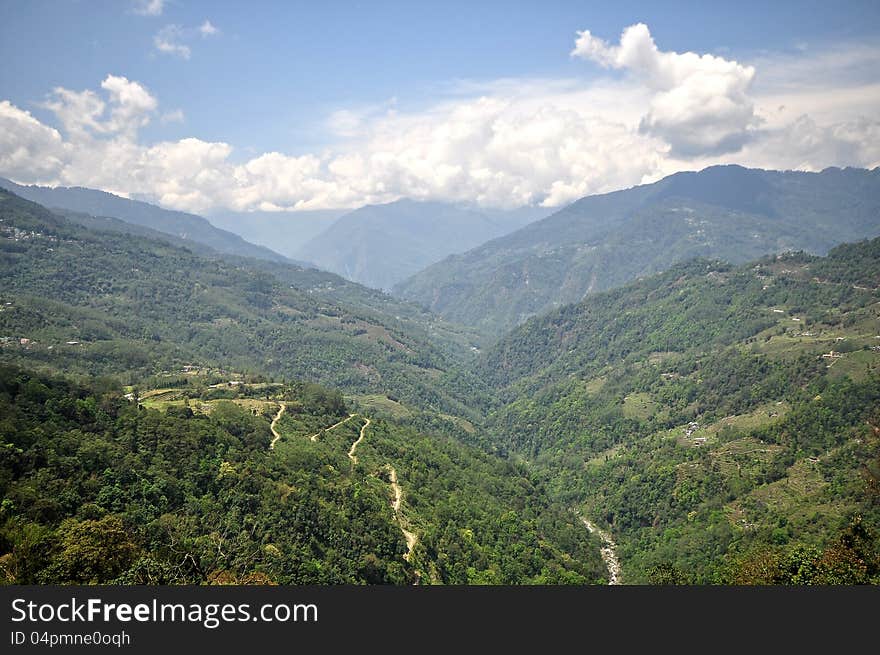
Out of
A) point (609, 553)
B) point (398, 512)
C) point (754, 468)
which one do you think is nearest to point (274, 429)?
point (398, 512)

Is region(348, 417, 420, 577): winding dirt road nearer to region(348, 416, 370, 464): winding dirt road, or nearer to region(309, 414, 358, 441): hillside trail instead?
region(348, 416, 370, 464): winding dirt road

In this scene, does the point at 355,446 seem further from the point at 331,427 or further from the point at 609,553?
the point at 609,553

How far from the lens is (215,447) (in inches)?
3529

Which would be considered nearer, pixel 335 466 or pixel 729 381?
pixel 335 466

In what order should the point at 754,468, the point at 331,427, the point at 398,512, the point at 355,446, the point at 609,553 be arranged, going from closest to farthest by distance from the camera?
1. the point at 398,512
2. the point at 355,446
3. the point at 754,468
4. the point at 609,553
5. the point at 331,427

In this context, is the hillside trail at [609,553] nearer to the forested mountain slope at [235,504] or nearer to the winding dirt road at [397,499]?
the forested mountain slope at [235,504]

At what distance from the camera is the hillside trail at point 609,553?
4628 inches

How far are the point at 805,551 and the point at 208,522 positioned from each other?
2899 inches

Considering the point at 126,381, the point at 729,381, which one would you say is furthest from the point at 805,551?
the point at 126,381

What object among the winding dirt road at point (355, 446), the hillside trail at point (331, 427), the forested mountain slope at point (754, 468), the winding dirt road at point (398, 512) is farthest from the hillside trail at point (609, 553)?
the hillside trail at point (331, 427)

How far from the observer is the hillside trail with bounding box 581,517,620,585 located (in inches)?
4628

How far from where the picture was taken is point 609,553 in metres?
131

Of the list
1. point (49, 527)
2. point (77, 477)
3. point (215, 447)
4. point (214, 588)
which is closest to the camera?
point (214, 588)

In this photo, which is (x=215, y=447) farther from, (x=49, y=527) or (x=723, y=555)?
(x=723, y=555)
